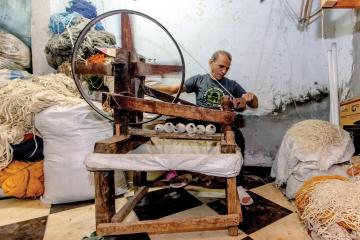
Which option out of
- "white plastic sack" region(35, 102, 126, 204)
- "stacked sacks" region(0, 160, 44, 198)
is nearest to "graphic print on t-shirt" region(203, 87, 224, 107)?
"white plastic sack" region(35, 102, 126, 204)

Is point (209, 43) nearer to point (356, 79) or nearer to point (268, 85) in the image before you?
point (268, 85)

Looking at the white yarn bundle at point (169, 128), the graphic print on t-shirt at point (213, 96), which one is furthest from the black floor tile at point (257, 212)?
the graphic print on t-shirt at point (213, 96)

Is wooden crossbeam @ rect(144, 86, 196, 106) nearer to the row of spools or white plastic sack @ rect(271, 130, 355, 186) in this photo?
the row of spools

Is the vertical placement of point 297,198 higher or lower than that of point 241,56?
lower

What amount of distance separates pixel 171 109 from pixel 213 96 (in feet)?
2.88

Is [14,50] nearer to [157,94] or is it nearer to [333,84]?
[157,94]

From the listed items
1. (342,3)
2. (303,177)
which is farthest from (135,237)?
(342,3)

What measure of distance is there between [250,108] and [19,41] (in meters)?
1.95

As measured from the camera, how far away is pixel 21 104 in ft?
5.16

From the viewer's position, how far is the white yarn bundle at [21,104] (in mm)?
1524

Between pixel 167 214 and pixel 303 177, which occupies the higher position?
pixel 303 177

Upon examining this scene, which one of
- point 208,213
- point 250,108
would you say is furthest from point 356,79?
point 208,213

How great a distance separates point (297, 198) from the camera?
1.31m

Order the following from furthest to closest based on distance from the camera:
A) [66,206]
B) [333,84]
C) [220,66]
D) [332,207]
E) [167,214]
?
[220,66] < [333,84] < [66,206] < [167,214] < [332,207]
